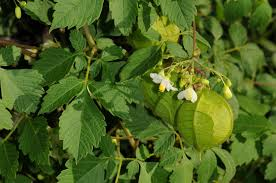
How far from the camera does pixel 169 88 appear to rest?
1.58 m

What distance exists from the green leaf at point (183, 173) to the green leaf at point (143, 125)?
14cm

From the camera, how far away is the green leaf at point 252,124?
2.20 metres

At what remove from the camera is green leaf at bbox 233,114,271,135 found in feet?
7.22

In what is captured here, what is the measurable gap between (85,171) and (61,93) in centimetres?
36

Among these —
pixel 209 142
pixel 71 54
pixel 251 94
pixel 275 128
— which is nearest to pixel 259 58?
pixel 251 94

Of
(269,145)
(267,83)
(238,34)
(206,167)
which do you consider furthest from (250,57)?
(206,167)

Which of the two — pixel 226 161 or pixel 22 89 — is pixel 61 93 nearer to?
pixel 22 89

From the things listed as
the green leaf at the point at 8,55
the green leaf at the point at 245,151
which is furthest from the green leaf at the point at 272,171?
the green leaf at the point at 8,55

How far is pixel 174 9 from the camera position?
158 centimetres

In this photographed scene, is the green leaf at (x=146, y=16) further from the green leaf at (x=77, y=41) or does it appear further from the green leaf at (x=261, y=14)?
the green leaf at (x=261, y=14)

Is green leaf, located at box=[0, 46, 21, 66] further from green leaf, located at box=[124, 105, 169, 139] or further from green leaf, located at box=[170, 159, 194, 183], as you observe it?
green leaf, located at box=[170, 159, 194, 183]

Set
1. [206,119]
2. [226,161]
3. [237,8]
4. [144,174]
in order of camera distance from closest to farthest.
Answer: [206,119] → [144,174] → [226,161] → [237,8]

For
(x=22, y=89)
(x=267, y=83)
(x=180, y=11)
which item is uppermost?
(x=180, y=11)

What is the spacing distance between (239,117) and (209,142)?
0.58 m
